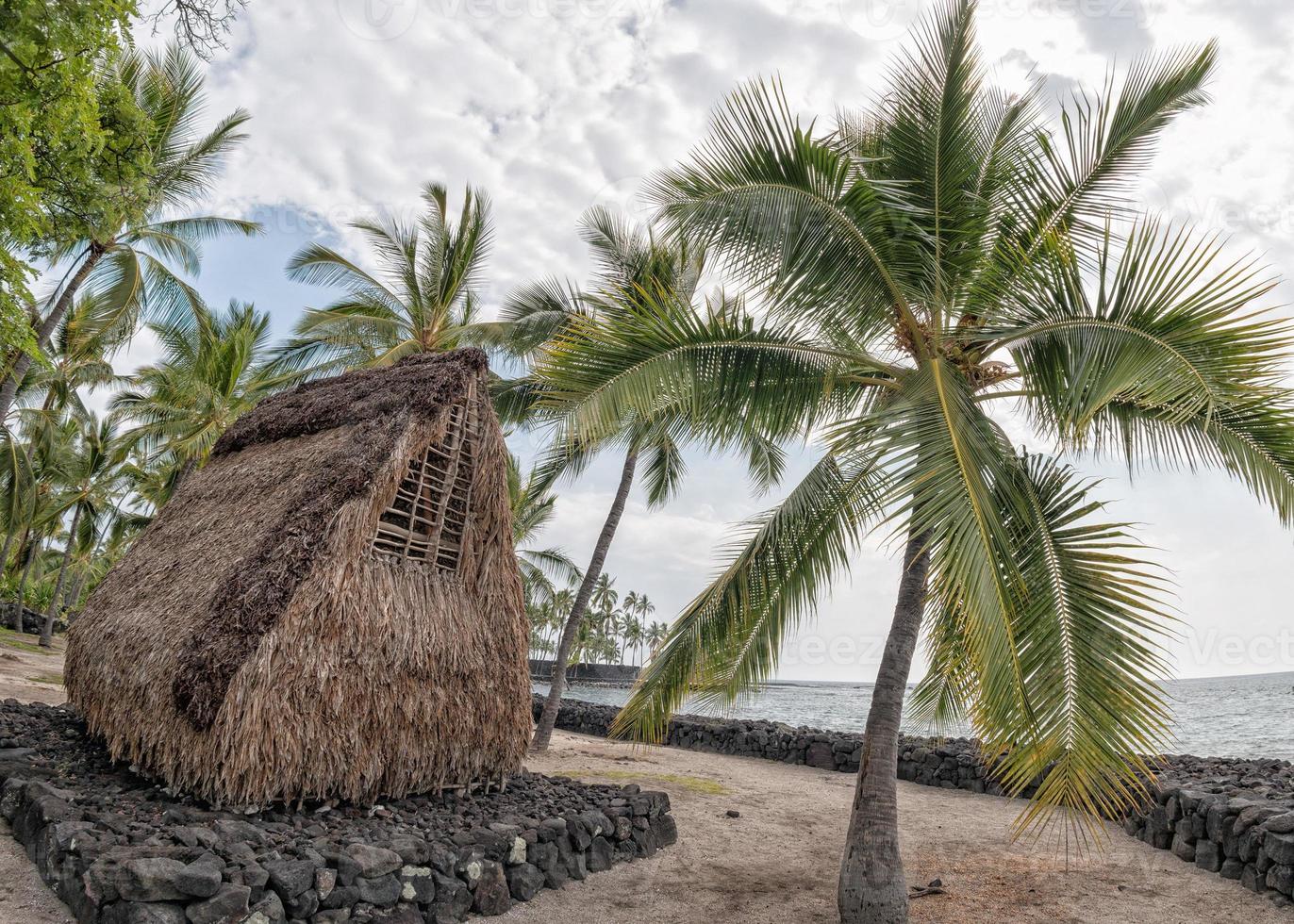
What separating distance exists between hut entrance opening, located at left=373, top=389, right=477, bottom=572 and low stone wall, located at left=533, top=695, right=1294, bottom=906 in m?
6.13

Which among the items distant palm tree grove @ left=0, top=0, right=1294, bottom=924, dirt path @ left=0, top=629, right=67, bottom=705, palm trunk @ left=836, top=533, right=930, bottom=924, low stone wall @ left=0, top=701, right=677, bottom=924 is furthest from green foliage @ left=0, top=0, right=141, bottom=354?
dirt path @ left=0, top=629, right=67, bottom=705

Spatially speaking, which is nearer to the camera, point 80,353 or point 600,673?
point 80,353

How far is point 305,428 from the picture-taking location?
925 cm

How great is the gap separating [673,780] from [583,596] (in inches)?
141

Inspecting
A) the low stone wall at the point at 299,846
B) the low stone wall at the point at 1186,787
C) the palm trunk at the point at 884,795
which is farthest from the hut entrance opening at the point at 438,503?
the low stone wall at the point at 1186,787

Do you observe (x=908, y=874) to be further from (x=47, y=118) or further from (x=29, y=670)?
(x=29, y=670)

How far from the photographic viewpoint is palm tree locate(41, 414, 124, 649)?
25.0 meters

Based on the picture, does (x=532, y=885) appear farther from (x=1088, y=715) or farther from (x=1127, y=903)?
(x=1127, y=903)

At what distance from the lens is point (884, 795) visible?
20.4 ft

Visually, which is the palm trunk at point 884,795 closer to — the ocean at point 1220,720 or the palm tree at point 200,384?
the ocean at point 1220,720

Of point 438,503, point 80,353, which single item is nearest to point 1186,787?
point 438,503

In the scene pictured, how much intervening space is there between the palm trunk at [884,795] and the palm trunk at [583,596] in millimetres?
7623

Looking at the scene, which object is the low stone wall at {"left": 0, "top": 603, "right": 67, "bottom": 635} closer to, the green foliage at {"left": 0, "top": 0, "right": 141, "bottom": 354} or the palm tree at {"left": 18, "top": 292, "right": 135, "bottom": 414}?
the palm tree at {"left": 18, "top": 292, "right": 135, "bottom": 414}

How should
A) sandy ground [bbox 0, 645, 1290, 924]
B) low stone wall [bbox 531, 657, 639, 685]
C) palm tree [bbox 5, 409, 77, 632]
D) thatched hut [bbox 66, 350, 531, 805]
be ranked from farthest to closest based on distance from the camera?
low stone wall [bbox 531, 657, 639, 685] → palm tree [bbox 5, 409, 77, 632] → thatched hut [bbox 66, 350, 531, 805] → sandy ground [bbox 0, 645, 1290, 924]
